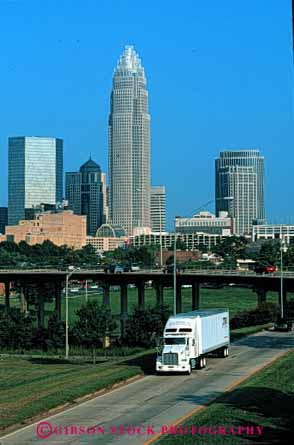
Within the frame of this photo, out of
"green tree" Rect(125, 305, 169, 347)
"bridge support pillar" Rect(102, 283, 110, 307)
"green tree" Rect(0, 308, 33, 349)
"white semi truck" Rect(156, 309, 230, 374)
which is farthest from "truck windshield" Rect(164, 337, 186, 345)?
"bridge support pillar" Rect(102, 283, 110, 307)

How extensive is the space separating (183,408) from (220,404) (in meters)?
1.51

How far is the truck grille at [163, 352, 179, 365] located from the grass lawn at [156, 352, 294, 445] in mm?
5368

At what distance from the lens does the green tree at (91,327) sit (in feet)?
320

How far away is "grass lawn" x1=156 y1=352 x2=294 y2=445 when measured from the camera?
92.3ft

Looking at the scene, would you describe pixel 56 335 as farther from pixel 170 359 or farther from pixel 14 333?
pixel 170 359

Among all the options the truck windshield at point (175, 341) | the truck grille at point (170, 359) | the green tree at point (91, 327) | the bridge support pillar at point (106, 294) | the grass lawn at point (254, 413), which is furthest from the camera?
the bridge support pillar at point (106, 294)

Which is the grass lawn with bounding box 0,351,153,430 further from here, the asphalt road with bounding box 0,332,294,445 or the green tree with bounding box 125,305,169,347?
the green tree with bounding box 125,305,169,347

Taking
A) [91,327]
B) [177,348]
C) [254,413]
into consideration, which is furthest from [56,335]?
[254,413]

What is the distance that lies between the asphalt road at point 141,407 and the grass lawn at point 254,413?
108 cm

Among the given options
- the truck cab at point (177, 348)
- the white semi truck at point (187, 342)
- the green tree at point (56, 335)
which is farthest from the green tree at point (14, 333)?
the truck cab at point (177, 348)

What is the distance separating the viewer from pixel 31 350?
328 feet

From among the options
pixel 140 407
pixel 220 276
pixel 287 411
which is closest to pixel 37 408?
pixel 140 407

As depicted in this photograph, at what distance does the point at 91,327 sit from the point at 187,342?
158 feet

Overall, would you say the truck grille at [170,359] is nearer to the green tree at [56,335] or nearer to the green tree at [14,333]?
the green tree at [56,335]
